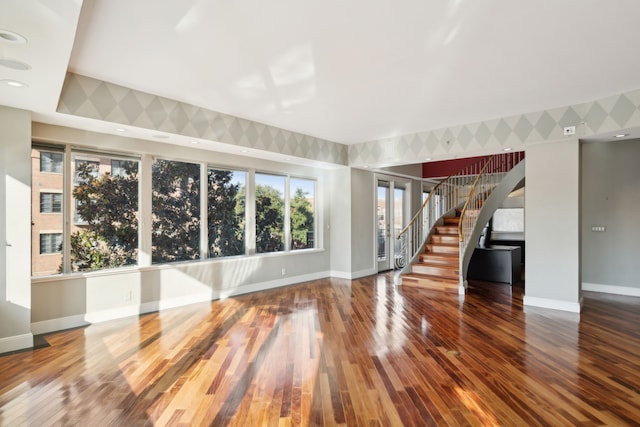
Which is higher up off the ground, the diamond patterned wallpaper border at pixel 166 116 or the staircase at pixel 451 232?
the diamond patterned wallpaper border at pixel 166 116

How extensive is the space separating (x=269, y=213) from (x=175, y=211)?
1.86m

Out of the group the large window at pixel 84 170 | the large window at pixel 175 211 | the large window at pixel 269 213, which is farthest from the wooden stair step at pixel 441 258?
the large window at pixel 84 170

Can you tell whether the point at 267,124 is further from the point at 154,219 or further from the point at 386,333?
the point at 386,333

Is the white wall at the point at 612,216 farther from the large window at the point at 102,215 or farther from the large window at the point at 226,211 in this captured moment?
the large window at the point at 102,215

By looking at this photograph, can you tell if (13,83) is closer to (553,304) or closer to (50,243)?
(50,243)

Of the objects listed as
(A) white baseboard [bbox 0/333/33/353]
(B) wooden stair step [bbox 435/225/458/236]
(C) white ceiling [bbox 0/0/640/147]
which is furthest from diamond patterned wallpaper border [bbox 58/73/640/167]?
(A) white baseboard [bbox 0/333/33/353]

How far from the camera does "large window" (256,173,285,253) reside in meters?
6.52

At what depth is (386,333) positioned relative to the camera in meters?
4.02

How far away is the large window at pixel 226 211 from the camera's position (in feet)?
19.0

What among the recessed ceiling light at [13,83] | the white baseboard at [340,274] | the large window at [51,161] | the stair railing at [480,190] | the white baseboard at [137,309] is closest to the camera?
the recessed ceiling light at [13,83]

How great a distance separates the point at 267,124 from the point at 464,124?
3.21m

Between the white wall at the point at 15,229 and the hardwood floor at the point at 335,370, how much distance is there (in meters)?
0.33

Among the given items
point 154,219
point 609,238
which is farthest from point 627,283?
point 154,219

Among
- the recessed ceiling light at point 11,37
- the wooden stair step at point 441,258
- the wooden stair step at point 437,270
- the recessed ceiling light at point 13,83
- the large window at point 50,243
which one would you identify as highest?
the recessed ceiling light at point 11,37
